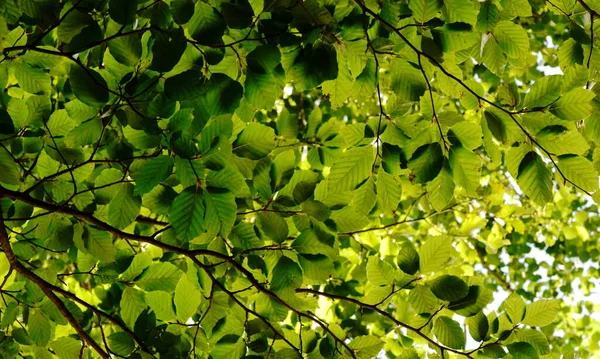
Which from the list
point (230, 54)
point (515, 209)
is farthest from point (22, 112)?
point (515, 209)

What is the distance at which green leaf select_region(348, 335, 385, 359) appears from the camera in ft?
4.74

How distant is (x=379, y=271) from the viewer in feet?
4.73

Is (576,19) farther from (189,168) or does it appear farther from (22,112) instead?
(22,112)

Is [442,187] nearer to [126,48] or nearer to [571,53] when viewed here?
[571,53]

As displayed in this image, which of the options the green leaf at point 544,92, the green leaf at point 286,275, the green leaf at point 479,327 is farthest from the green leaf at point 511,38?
the green leaf at point 286,275

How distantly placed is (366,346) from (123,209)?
2.61 feet

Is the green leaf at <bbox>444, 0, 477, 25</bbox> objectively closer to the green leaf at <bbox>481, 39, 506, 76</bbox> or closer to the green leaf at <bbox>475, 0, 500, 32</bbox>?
the green leaf at <bbox>475, 0, 500, 32</bbox>

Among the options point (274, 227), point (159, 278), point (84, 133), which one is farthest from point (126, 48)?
point (159, 278)

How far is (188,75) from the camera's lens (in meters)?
1.09

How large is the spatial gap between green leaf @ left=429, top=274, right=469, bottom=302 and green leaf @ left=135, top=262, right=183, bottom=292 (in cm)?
77

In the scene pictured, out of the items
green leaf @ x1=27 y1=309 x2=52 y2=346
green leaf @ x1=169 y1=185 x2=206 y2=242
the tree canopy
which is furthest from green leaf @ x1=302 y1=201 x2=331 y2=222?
green leaf @ x1=27 y1=309 x2=52 y2=346

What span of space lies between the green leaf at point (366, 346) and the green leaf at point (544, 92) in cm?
78

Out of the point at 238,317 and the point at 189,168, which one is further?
the point at 238,317

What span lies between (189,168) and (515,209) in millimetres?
2468
